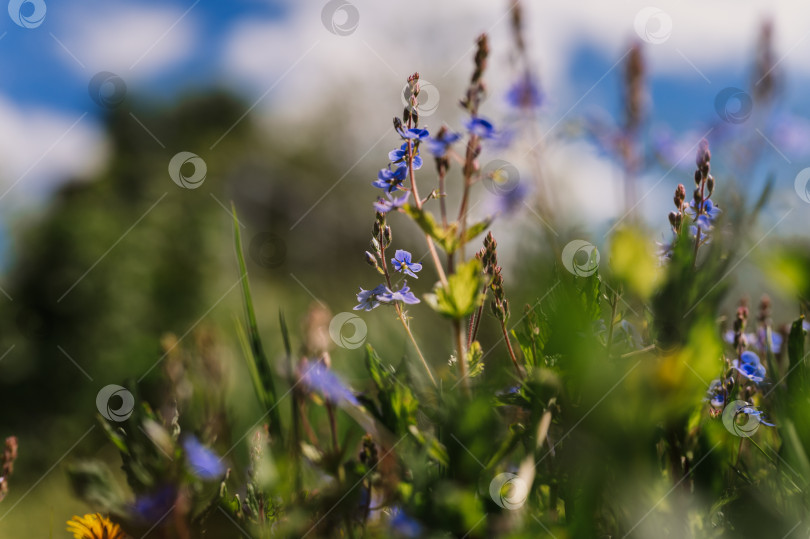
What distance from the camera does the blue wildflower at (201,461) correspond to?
0.49 meters

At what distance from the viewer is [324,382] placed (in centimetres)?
56

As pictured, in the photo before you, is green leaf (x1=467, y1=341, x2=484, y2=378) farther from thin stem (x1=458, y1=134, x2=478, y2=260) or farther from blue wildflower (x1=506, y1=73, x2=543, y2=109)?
blue wildflower (x1=506, y1=73, x2=543, y2=109)

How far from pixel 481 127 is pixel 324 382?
27cm

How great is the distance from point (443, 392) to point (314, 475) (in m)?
0.16

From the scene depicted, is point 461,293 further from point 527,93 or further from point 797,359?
point 527,93

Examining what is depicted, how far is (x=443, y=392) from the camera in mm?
492

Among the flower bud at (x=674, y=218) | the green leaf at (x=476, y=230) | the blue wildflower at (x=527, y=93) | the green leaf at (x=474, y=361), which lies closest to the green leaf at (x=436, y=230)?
the green leaf at (x=476, y=230)

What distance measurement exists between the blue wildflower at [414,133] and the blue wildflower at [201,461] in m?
0.33

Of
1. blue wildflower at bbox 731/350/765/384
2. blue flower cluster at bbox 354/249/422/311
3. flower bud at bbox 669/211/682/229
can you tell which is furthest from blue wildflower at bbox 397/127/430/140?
blue wildflower at bbox 731/350/765/384

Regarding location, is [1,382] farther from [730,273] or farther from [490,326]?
[730,273]

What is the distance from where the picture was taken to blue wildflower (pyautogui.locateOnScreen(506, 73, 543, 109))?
1446 millimetres

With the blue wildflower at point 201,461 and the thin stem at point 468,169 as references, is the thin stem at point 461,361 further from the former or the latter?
the blue wildflower at point 201,461

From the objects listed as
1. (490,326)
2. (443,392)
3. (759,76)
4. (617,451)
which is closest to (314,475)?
(443,392)

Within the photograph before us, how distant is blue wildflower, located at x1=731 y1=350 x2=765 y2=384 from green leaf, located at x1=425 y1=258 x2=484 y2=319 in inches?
12.2
